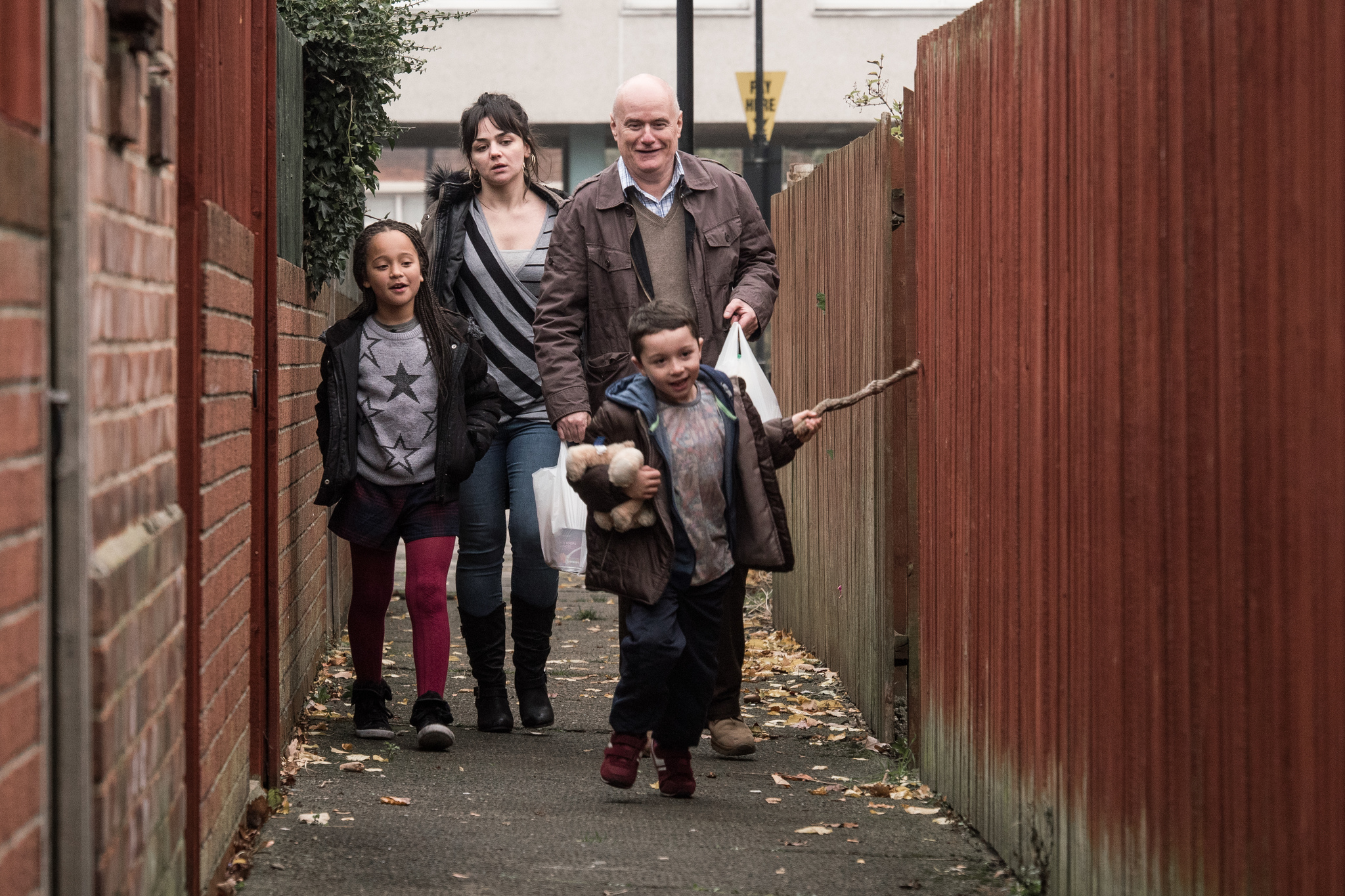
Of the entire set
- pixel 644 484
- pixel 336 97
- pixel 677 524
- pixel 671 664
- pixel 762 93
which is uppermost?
pixel 762 93

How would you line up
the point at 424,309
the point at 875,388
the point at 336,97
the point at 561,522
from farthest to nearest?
1. the point at 336,97
2. the point at 424,309
3. the point at 561,522
4. the point at 875,388

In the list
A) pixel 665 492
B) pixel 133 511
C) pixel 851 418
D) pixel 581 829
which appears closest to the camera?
pixel 133 511

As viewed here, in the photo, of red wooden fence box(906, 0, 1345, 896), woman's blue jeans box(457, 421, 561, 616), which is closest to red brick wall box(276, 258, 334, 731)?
woman's blue jeans box(457, 421, 561, 616)

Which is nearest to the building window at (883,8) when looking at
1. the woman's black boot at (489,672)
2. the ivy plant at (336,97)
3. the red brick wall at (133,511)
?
the ivy plant at (336,97)

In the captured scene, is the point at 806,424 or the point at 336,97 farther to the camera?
the point at 336,97

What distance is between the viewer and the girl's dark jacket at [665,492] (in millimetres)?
4781

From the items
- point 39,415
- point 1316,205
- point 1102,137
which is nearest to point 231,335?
A: point 39,415

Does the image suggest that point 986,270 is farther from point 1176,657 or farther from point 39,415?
point 39,415

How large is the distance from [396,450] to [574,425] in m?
0.65

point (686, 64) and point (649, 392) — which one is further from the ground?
point (686, 64)

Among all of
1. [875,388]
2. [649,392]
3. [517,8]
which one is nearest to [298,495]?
[649,392]

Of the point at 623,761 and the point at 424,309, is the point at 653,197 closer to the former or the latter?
the point at 424,309

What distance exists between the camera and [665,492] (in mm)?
4816

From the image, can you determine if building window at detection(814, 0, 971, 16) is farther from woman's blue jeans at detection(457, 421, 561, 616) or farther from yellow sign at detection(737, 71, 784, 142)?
woman's blue jeans at detection(457, 421, 561, 616)
